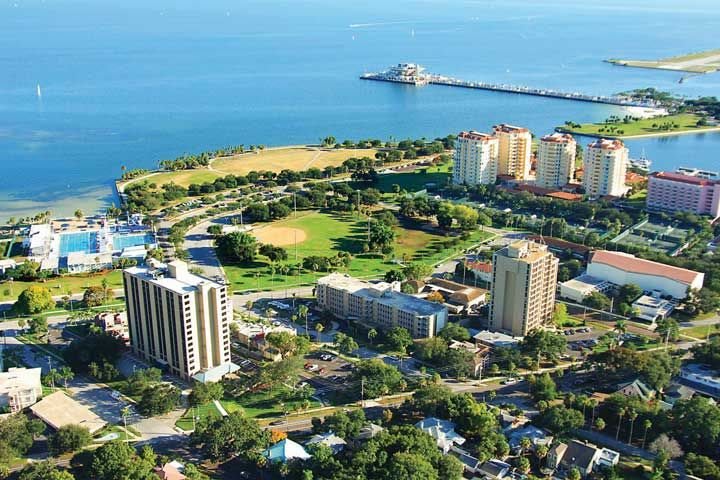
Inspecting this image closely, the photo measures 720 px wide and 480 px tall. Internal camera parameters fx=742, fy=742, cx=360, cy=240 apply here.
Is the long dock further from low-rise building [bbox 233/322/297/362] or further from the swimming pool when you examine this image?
low-rise building [bbox 233/322/297/362]

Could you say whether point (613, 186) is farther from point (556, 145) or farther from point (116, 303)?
point (116, 303)

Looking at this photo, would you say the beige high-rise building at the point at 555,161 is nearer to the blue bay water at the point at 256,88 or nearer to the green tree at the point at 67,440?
the blue bay water at the point at 256,88

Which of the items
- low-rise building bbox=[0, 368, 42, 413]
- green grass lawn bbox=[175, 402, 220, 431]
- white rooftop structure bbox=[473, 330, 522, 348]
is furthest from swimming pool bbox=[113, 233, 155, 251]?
white rooftop structure bbox=[473, 330, 522, 348]

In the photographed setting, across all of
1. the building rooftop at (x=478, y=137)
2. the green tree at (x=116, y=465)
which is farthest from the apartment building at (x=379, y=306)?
the building rooftop at (x=478, y=137)

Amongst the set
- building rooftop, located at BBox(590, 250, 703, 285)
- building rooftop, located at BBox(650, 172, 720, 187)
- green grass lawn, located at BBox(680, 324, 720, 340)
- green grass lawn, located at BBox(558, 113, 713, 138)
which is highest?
green grass lawn, located at BBox(558, 113, 713, 138)

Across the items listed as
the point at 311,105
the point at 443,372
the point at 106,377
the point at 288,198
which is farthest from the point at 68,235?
the point at 311,105

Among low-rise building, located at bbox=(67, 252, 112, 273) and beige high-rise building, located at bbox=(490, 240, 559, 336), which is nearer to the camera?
beige high-rise building, located at bbox=(490, 240, 559, 336)
